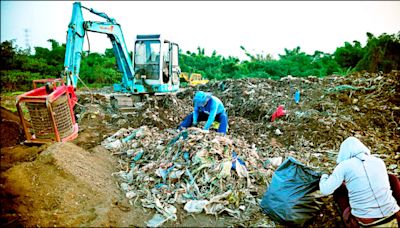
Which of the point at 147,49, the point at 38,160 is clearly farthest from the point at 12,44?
the point at 38,160

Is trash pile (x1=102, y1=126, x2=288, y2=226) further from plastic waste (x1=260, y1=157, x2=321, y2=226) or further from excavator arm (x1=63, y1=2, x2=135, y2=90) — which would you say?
excavator arm (x1=63, y1=2, x2=135, y2=90)

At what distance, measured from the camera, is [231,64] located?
20109mm

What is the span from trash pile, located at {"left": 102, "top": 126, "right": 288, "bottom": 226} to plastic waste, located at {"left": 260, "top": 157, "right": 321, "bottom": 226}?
43cm

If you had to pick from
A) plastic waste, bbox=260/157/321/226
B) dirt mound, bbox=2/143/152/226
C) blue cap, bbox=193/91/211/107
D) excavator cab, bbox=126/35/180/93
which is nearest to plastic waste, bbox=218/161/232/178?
plastic waste, bbox=260/157/321/226

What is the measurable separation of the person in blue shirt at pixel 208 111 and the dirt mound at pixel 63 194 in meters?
2.00

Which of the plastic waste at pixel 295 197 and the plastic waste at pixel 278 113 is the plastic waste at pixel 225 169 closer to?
the plastic waste at pixel 295 197

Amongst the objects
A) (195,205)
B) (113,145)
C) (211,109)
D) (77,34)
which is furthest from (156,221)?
(77,34)

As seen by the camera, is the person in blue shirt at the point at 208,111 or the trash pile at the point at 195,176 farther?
the person in blue shirt at the point at 208,111

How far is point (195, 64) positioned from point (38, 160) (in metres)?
19.2

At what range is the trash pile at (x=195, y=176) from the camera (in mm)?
3213

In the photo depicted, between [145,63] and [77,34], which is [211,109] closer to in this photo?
[77,34]

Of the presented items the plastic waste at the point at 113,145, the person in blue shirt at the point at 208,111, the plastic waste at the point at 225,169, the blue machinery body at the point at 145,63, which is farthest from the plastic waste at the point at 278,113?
the plastic waste at the point at 113,145

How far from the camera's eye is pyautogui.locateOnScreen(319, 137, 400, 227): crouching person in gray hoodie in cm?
238

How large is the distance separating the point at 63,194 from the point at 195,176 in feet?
5.28
